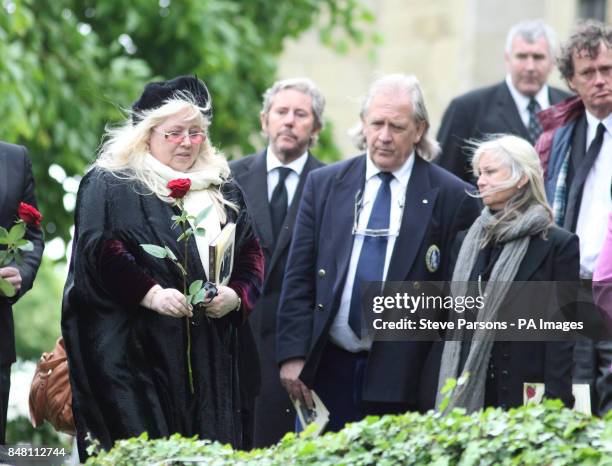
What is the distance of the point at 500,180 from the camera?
9758mm

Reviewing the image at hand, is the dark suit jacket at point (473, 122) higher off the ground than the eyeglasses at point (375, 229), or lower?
higher

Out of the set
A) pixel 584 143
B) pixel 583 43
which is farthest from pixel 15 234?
pixel 583 43

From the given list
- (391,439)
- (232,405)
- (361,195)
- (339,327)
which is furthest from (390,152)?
(391,439)

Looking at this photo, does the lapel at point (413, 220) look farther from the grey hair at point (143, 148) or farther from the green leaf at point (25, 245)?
the green leaf at point (25, 245)

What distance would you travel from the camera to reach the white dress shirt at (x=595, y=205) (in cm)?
1020

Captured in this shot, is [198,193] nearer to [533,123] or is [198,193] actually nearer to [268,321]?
[268,321]

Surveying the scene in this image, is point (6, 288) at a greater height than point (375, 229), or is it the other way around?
point (375, 229)

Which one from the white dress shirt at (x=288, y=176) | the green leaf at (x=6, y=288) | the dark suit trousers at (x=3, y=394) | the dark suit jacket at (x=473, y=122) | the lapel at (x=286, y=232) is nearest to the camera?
the green leaf at (x=6, y=288)

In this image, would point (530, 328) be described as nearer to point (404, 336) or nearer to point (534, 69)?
point (404, 336)

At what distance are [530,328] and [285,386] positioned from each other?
138 centimetres

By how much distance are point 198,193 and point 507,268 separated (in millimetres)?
1556

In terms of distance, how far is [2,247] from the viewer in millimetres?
9586

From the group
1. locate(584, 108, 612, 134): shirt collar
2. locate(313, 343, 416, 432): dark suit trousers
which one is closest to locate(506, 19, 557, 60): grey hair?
locate(584, 108, 612, 134): shirt collar

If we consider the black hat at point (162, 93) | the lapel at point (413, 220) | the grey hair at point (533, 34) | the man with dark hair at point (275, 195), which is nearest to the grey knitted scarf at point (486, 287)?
the lapel at point (413, 220)
